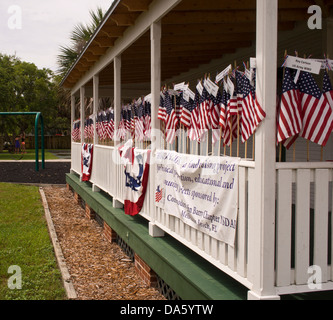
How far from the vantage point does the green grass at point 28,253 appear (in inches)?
195

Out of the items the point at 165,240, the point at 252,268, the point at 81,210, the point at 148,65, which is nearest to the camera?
the point at 252,268

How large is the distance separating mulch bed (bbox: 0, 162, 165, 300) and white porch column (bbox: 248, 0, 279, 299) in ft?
7.38

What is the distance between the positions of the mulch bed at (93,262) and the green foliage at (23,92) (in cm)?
2458

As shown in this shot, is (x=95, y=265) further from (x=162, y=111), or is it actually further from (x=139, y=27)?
(x=139, y=27)

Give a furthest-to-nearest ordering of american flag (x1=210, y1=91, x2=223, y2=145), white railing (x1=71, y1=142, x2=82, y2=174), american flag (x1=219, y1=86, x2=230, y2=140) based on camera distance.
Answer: white railing (x1=71, y1=142, x2=82, y2=174) < american flag (x1=210, y1=91, x2=223, y2=145) < american flag (x1=219, y1=86, x2=230, y2=140)

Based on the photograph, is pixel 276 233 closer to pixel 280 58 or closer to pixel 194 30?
pixel 194 30

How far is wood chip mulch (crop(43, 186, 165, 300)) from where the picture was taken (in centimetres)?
516

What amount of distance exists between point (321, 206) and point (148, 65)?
703 centimetres

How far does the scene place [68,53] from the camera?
26812 mm

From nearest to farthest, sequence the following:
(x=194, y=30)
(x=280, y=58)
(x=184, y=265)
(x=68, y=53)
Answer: (x=184, y=265)
(x=194, y=30)
(x=280, y=58)
(x=68, y=53)

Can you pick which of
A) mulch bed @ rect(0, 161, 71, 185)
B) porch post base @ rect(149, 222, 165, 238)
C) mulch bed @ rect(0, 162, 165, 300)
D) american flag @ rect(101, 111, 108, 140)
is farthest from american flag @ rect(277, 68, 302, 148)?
mulch bed @ rect(0, 161, 71, 185)

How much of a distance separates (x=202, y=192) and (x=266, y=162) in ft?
3.46

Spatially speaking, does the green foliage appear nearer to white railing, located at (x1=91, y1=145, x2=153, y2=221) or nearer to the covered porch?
the covered porch

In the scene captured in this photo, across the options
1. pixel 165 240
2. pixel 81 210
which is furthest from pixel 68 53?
pixel 165 240
